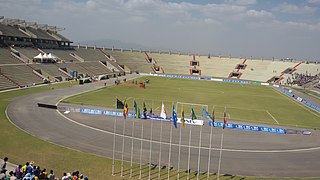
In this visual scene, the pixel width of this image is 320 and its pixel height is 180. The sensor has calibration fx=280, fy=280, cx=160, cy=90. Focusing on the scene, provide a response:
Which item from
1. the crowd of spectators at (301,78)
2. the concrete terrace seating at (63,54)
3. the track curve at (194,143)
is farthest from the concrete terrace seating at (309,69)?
the concrete terrace seating at (63,54)

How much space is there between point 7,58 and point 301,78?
103 metres

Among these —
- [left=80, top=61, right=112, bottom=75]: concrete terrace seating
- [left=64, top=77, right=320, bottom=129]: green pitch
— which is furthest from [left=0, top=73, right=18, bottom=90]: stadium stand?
[left=80, top=61, right=112, bottom=75]: concrete terrace seating

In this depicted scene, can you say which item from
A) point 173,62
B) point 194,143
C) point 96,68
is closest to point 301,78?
point 173,62

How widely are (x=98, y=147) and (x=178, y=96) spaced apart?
128 feet

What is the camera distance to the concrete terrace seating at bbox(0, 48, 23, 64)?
248ft

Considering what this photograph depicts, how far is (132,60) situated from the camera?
445 ft

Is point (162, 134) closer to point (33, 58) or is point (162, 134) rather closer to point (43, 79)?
point (43, 79)

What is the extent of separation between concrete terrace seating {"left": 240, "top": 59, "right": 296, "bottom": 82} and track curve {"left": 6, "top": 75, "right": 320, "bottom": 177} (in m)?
84.4

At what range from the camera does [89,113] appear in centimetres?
4466

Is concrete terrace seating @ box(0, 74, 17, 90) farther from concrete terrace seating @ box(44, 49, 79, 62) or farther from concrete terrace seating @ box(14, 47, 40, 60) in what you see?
concrete terrace seating @ box(44, 49, 79, 62)

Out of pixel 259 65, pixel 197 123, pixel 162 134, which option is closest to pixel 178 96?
pixel 197 123

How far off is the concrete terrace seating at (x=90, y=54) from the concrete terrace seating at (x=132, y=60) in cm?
654

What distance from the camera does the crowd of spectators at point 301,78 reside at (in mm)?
105338

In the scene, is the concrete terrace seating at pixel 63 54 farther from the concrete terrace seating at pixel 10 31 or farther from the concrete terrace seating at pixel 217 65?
the concrete terrace seating at pixel 217 65
